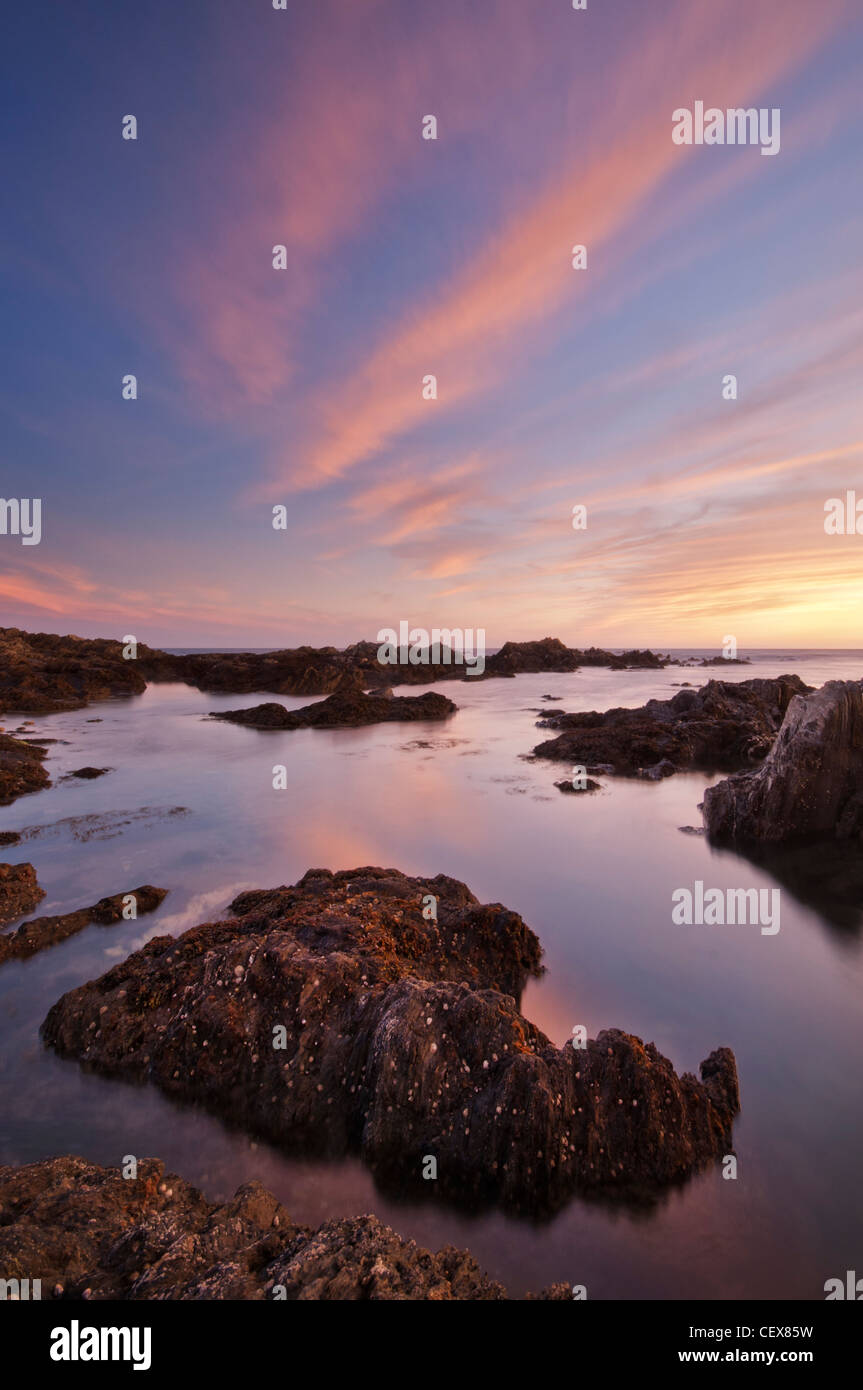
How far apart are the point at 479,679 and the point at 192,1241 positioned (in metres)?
62.9

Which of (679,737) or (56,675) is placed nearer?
(679,737)

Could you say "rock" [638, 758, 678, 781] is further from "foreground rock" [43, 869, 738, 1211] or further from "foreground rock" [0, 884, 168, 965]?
"foreground rock" [0, 884, 168, 965]

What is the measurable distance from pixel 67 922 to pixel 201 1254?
725cm

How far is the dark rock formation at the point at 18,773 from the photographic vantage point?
16453 mm

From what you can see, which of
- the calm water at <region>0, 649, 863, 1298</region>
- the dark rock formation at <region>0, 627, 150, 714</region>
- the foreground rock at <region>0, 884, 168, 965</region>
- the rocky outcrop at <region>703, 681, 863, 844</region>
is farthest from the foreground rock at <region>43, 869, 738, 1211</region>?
the dark rock formation at <region>0, 627, 150, 714</region>

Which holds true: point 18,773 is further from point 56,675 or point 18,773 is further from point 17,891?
point 56,675

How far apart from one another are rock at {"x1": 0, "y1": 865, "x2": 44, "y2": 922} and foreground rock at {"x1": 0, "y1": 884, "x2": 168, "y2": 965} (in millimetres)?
83

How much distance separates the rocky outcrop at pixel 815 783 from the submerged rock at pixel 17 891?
14.9 meters

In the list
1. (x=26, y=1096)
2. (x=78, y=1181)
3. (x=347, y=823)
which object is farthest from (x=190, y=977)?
(x=347, y=823)

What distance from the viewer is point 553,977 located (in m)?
7.81

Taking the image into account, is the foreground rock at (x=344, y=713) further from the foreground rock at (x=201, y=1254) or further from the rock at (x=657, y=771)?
the foreground rock at (x=201, y=1254)

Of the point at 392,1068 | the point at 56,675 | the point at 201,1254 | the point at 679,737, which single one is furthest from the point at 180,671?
the point at 201,1254

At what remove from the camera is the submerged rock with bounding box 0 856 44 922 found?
9180 millimetres

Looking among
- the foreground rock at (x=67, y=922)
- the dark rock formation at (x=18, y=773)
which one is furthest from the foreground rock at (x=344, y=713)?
the foreground rock at (x=67, y=922)
